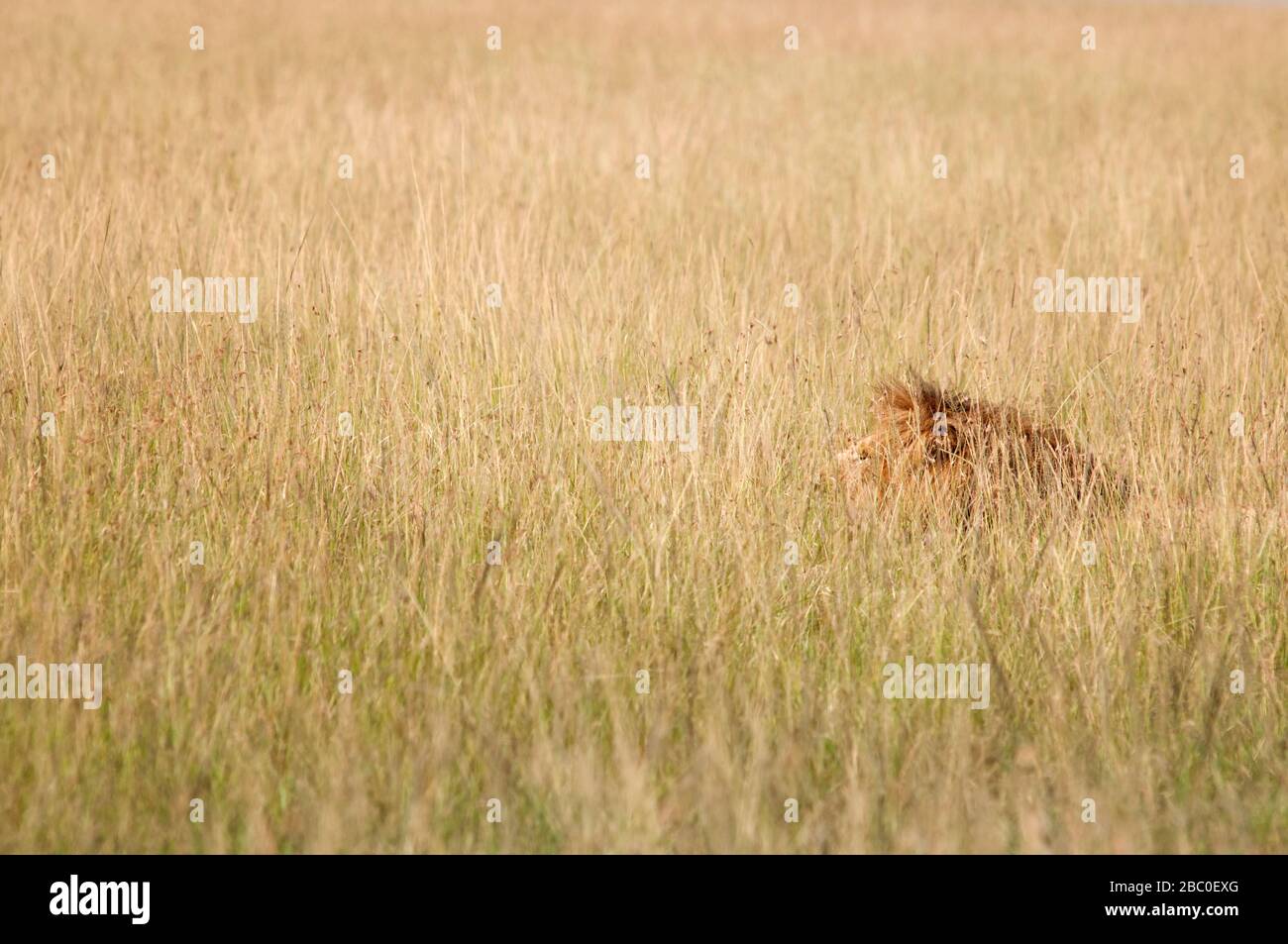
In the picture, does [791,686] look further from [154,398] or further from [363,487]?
[154,398]

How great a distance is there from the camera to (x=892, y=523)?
4062mm

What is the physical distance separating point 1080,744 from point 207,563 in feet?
8.38

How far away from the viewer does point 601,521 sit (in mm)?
4145

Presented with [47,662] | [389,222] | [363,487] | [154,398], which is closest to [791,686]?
[363,487]
